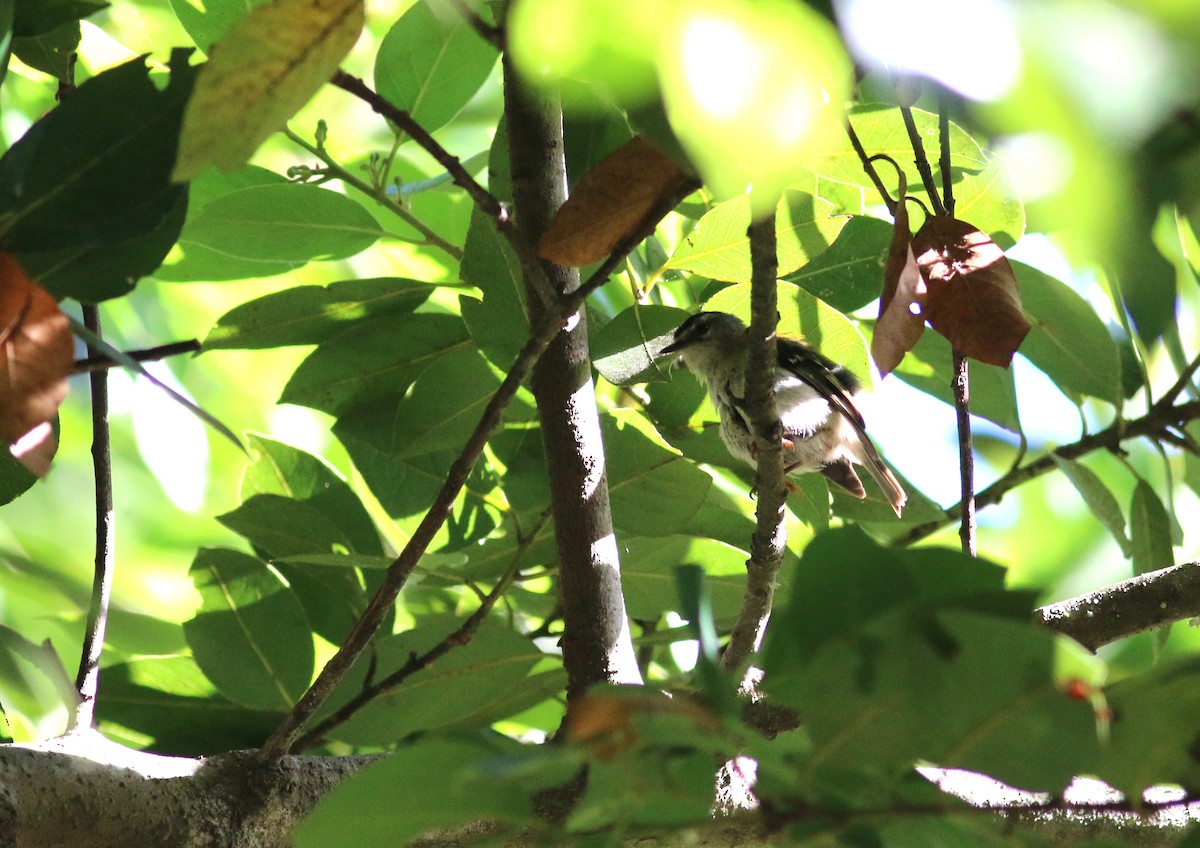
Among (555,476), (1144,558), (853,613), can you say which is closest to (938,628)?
(853,613)

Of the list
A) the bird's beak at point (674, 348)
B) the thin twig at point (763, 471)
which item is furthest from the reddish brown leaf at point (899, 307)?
the bird's beak at point (674, 348)

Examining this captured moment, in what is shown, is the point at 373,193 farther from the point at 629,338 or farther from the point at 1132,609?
the point at 1132,609

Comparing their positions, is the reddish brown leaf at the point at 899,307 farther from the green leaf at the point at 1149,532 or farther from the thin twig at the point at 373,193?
the green leaf at the point at 1149,532

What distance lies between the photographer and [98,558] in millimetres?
1690

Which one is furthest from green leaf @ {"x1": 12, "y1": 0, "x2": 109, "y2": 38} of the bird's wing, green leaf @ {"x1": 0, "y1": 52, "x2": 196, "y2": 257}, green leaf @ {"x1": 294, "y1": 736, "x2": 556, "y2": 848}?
the bird's wing

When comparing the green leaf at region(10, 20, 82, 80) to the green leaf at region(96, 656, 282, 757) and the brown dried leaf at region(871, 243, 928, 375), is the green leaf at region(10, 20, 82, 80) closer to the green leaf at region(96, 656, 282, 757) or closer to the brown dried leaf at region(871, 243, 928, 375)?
the green leaf at region(96, 656, 282, 757)

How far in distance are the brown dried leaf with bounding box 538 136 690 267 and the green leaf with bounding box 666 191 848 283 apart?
491mm

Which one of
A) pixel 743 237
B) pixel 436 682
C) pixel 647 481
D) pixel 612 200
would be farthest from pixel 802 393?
pixel 612 200

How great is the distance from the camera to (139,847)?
56.0 inches

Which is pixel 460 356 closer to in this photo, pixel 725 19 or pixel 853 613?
pixel 853 613

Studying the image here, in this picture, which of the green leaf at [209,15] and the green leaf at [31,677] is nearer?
the green leaf at [31,677]

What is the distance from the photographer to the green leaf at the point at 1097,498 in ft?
6.32

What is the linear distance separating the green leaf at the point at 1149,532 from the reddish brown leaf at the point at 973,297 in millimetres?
911

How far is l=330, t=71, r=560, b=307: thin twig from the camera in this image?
43.3 inches
